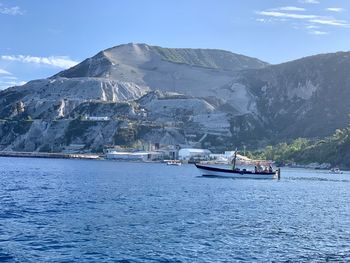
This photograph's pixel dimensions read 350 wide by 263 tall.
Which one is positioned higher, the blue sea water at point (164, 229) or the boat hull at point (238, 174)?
the boat hull at point (238, 174)

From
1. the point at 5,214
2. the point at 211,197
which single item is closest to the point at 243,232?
the point at 5,214

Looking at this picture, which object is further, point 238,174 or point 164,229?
point 238,174

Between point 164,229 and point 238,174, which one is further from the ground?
point 238,174

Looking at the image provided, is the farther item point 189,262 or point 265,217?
point 265,217

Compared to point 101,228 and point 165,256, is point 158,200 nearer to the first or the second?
point 101,228

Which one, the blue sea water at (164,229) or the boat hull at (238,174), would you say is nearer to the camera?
the blue sea water at (164,229)

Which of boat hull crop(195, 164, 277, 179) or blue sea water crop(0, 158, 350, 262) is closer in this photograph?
blue sea water crop(0, 158, 350, 262)

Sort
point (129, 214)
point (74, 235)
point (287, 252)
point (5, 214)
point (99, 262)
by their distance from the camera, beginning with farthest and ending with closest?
point (129, 214) < point (5, 214) < point (74, 235) < point (287, 252) < point (99, 262)

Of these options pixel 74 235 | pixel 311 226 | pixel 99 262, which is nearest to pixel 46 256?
pixel 99 262

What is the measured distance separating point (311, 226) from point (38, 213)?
25423 mm

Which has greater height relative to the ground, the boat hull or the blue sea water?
the boat hull

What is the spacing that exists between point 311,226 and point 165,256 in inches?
826

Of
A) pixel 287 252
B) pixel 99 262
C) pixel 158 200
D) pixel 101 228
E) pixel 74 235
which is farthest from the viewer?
pixel 158 200

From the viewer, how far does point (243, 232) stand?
48625 mm
